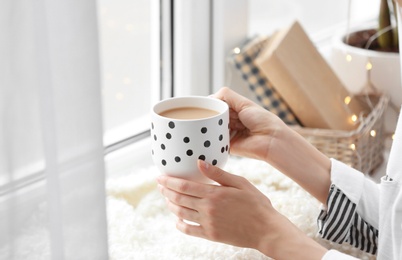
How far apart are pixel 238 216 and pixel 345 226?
0.21 m

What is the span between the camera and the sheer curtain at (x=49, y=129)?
677mm

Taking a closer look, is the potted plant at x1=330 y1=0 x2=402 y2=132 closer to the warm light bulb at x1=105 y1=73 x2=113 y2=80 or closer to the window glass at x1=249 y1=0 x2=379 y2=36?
the window glass at x1=249 y1=0 x2=379 y2=36

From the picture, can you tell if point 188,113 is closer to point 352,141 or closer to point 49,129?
point 49,129

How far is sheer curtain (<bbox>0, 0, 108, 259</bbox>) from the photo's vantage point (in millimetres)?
677

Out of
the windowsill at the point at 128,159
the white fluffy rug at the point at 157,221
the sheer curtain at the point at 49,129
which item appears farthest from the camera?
the windowsill at the point at 128,159

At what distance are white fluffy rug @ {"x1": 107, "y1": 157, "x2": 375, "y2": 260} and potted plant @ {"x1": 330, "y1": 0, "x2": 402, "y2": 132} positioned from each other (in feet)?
1.25

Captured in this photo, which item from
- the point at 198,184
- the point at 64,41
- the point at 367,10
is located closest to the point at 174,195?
the point at 198,184

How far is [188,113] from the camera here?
35.0 inches

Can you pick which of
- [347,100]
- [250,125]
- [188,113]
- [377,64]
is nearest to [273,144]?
[250,125]

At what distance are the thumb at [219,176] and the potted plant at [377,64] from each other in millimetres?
678

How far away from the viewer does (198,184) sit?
84 cm

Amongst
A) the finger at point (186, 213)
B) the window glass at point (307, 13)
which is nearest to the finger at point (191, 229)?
the finger at point (186, 213)

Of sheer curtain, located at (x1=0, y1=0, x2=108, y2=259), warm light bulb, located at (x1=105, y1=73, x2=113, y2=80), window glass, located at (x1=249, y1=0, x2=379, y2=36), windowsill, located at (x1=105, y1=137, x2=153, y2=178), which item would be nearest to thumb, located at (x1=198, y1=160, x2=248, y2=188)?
sheer curtain, located at (x1=0, y1=0, x2=108, y2=259)

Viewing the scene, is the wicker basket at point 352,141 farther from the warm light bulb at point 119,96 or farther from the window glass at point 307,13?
the window glass at point 307,13
